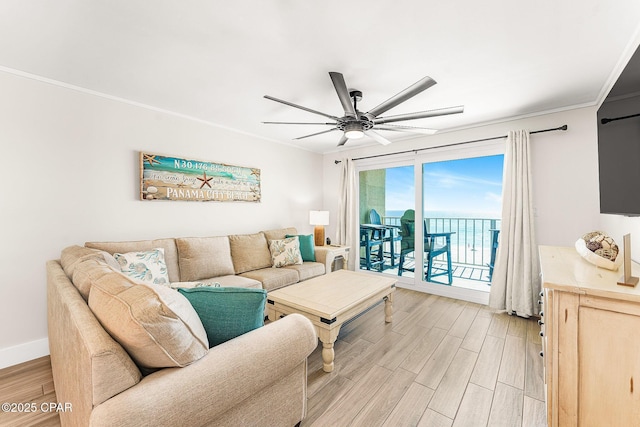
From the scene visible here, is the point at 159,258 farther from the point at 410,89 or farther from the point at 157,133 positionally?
the point at 410,89

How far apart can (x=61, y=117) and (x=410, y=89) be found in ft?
9.98

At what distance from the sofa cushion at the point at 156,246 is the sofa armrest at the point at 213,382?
1.95 metres

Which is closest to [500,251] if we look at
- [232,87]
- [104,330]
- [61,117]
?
[232,87]

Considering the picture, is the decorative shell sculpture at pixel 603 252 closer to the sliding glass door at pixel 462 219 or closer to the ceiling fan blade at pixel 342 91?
the ceiling fan blade at pixel 342 91

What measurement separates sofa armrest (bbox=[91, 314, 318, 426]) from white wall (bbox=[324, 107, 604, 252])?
324cm

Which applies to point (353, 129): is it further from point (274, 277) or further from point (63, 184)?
point (63, 184)

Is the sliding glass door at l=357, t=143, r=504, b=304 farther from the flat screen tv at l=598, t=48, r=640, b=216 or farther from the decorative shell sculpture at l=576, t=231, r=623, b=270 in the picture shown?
the decorative shell sculpture at l=576, t=231, r=623, b=270

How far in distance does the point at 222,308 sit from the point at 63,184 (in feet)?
7.64

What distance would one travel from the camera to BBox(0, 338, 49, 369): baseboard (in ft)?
6.97

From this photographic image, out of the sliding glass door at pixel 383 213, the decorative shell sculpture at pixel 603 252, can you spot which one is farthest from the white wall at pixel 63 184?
the decorative shell sculpture at pixel 603 252

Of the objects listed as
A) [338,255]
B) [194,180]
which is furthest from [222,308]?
[338,255]

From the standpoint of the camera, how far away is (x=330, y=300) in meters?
2.28

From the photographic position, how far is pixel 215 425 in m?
1.01

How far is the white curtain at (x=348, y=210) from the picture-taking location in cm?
461
